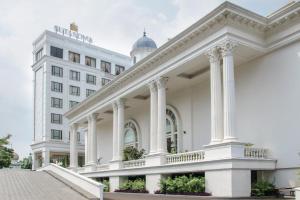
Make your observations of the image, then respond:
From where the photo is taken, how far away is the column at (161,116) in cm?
2484

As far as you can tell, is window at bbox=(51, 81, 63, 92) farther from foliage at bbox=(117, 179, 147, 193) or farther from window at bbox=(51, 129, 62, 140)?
foliage at bbox=(117, 179, 147, 193)

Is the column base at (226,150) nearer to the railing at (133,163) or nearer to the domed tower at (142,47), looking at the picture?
the railing at (133,163)

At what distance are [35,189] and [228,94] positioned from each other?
11.9m

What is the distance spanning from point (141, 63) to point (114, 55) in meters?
45.2

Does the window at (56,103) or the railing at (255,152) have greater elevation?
the window at (56,103)

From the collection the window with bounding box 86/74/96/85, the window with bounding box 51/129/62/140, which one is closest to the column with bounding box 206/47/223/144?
the window with bounding box 51/129/62/140

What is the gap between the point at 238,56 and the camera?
22109 millimetres

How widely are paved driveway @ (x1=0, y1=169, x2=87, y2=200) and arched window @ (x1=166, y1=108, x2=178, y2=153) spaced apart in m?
8.51

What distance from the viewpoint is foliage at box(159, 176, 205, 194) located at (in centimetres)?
2036

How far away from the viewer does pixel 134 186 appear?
1054 inches

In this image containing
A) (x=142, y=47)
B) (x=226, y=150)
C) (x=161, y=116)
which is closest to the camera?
(x=226, y=150)

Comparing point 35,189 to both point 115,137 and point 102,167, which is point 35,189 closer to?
point 115,137

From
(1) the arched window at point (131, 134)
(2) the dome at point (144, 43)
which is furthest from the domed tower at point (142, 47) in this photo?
(1) the arched window at point (131, 134)

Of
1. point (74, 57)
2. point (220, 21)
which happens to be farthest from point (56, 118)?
point (220, 21)
